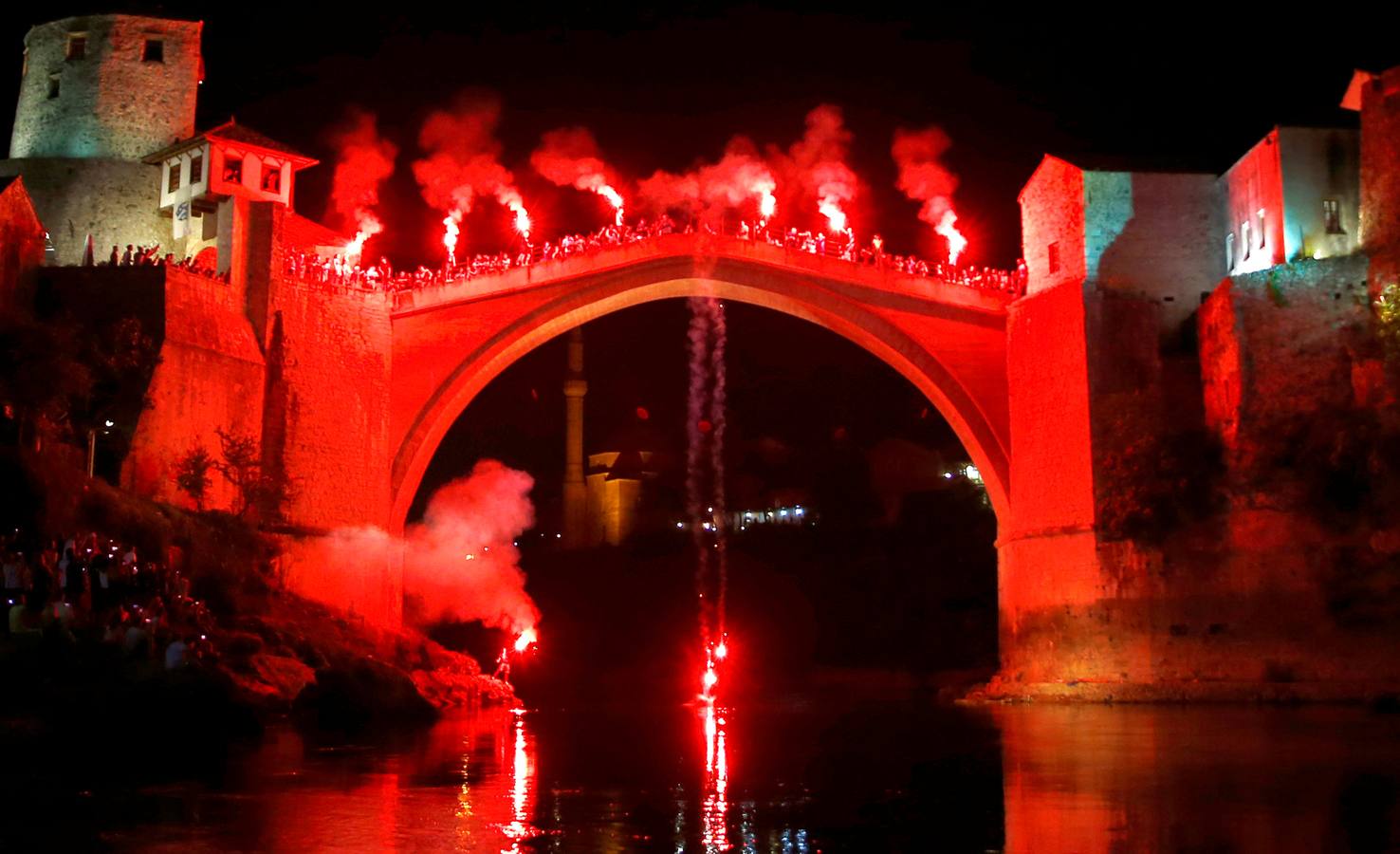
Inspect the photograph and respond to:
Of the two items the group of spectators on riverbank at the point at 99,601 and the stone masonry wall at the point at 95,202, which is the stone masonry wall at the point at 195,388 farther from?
the stone masonry wall at the point at 95,202

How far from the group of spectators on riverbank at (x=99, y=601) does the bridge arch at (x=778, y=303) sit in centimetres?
916

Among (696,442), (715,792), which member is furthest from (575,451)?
(715,792)

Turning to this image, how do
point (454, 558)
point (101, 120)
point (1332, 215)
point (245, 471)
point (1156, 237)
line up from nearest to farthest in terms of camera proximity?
1. point (245, 471)
2. point (1332, 215)
3. point (1156, 237)
4. point (101, 120)
5. point (454, 558)

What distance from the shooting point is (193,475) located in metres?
24.5

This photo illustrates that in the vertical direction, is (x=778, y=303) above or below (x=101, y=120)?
below

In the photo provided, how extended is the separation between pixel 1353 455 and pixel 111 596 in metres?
19.3

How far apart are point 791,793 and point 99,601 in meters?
10.0

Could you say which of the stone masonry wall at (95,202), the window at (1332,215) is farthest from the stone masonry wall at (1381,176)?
the stone masonry wall at (95,202)

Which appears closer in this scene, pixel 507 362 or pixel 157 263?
pixel 157 263

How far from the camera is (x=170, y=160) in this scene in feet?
99.4

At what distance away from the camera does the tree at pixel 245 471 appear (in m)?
25.5

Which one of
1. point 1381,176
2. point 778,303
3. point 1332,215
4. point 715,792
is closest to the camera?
point 715,792

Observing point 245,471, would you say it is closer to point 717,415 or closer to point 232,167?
point 232,167

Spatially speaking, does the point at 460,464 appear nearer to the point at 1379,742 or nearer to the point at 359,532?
the point at 359,532
